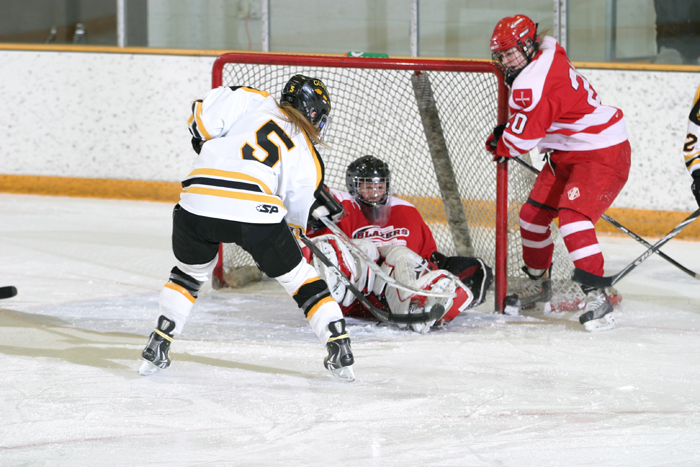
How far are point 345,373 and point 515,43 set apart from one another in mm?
1411

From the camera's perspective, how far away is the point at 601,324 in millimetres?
2818

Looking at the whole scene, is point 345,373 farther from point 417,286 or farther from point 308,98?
point 308,98

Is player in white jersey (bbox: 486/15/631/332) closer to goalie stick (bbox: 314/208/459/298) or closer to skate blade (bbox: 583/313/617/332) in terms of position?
skate blade (bbox: 583/313/617/332)

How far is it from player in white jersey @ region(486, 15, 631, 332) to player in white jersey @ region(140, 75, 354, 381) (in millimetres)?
899

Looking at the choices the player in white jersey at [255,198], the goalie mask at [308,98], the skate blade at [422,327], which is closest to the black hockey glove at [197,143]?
the player in white jersey at [255,198]

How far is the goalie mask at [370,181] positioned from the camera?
9.86 ft

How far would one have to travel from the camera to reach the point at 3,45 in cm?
590

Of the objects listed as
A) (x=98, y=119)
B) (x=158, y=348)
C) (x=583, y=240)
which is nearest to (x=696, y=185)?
(x=583, y=240)

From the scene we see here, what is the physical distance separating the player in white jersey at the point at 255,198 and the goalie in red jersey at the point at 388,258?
0.53 meters

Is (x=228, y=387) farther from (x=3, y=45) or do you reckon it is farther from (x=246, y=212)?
(x=3, y=45)

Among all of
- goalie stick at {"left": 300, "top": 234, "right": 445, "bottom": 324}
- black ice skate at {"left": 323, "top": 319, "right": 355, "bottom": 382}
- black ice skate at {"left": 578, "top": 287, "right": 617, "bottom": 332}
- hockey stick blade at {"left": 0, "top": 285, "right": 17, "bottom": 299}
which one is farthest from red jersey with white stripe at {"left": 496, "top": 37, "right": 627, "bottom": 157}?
hockey stick blade at {"left": 0, "top": 285, "right": 17, "bottom": 299}

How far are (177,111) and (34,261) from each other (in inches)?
83.6

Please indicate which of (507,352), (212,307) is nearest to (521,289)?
(507,352)

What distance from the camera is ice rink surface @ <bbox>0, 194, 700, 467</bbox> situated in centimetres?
172
